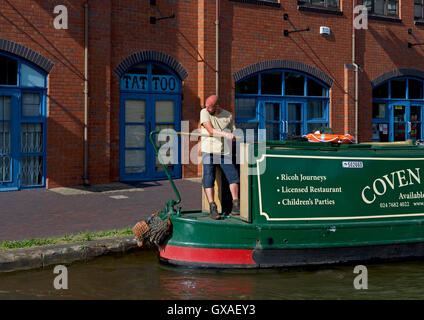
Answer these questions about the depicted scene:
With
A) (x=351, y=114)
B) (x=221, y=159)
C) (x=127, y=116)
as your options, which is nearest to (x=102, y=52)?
(x=127, y=116)

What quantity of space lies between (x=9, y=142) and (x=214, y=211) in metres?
6.99

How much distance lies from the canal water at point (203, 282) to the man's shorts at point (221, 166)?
1.20 m

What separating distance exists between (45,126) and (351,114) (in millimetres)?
9540

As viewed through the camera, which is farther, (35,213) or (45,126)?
(45,126)

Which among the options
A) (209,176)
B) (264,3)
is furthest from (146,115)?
(209,176)

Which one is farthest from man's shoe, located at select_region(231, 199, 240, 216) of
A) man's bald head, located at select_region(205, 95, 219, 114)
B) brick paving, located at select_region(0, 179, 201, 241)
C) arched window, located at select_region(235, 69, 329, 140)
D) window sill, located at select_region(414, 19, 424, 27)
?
window sill, located at select_region(414, 19, 424, 27)

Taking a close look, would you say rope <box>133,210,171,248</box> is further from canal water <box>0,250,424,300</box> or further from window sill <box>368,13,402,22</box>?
window sill <box>368,13,402,22</box>

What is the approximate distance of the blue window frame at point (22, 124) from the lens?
42.8ft

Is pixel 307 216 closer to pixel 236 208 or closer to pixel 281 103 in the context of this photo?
pixel 236 208

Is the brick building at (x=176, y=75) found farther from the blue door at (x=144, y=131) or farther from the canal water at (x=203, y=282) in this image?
the canal water at (x=203, y=282)

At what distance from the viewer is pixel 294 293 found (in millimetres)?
6809

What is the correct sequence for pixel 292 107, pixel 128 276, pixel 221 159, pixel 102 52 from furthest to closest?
pixel 292 107 < pixel 102 52 < pixel 221 159 < pixel 128 276

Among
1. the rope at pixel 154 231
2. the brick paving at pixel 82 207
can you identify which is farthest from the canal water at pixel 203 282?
the brick paving at pixel 82 207
